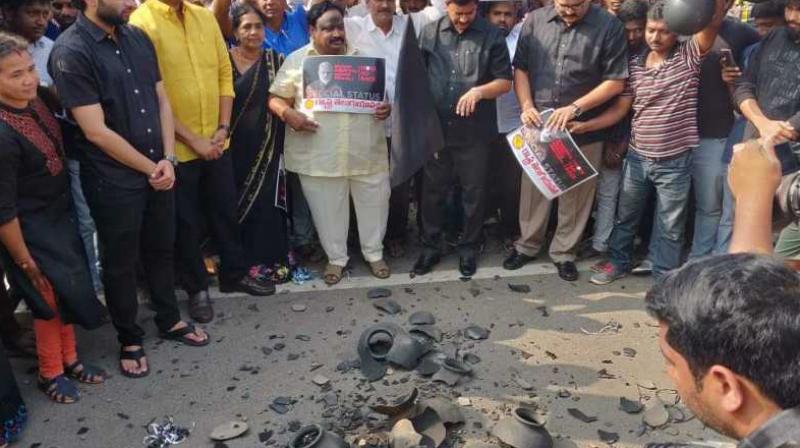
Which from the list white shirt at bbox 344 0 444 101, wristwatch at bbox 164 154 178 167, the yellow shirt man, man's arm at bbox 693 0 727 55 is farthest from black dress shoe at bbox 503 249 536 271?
wristwatch at bbox 164 154 178 167

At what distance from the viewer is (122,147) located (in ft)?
11.4

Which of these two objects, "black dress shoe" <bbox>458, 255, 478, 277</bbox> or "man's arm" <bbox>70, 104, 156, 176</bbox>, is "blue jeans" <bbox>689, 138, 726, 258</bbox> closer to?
"black dress shoe" <bbox>458, 255, 478, 277</bbox>

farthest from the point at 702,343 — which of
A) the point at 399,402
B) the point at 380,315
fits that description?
the point at 380,315

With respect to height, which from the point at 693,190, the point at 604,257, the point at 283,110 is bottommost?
the point at 604,257

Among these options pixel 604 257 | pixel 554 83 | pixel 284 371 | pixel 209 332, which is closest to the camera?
pixel 284 371

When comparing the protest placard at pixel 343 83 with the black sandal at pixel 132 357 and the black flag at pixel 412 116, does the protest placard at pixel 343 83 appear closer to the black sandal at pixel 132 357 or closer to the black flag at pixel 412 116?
the black flag at pixel 412 116

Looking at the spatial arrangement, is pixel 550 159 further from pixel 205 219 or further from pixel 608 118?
pixel 205 219

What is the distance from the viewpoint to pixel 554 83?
15.2ft

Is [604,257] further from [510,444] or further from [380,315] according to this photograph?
[510,444]

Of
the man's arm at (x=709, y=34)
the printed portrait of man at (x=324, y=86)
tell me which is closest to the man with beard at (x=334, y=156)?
the printed portrait of man at (x=324, y=86)

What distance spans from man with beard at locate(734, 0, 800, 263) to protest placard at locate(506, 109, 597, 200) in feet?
3.42

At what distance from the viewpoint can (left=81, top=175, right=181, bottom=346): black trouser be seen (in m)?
3.61

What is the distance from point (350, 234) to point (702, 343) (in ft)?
14.3

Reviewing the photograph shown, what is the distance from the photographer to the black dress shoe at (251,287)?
15.6 feet
